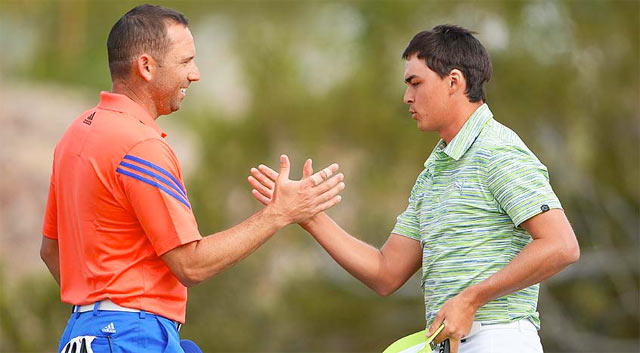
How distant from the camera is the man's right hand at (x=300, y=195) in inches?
138

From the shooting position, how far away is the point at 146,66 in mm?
3486

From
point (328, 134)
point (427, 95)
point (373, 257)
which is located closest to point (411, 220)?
point (373, 257)

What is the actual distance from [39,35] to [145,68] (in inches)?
504

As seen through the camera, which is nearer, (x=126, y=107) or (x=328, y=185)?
(x=126, y=107)

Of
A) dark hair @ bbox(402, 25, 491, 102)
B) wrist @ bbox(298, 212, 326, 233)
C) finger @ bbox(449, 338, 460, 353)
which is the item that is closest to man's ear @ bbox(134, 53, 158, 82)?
wrist @ bbox(298, 212, 326, 233)

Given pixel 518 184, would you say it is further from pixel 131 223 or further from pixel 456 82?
pixel 131 223

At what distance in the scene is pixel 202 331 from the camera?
12.9 meters

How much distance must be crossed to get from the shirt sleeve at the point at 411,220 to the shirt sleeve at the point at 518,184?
0.45 metres

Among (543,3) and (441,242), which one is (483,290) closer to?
(441,242)

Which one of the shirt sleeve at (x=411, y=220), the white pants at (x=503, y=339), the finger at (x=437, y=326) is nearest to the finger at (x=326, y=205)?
the shirt sleeve at (x=411, y=220)

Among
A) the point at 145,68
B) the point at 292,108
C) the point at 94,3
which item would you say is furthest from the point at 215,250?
the point at 94,3

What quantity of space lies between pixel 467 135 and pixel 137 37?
1233 mm

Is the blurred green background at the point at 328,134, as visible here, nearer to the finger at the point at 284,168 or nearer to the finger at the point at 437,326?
the finger at the point at 284,168

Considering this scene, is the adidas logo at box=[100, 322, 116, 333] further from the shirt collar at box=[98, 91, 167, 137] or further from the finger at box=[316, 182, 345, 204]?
the finger at box=[316, 182, 345, 204]
